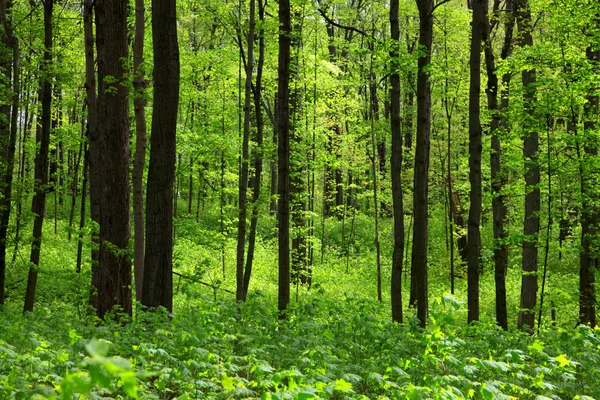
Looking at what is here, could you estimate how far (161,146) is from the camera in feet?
25.0

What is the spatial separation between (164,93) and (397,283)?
6.07m

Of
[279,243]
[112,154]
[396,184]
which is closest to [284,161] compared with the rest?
[279,243]

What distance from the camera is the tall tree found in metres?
8.68

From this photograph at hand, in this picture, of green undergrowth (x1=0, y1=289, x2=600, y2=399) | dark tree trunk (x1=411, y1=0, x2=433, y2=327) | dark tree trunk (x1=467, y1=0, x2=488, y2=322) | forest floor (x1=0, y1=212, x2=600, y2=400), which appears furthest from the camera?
dark tree trunk (x1=467, y1=0, x2=488, y2=322)

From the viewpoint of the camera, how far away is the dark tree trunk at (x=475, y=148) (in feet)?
31.8

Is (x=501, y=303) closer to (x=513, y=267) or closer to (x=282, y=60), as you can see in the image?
(x=282, y=60)

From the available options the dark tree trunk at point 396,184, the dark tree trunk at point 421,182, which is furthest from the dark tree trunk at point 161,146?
the dark tree trunk at point 421,182

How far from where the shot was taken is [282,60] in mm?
9859

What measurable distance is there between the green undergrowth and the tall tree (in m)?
0.88

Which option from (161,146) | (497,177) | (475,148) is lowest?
(497,177)

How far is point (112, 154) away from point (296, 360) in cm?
536

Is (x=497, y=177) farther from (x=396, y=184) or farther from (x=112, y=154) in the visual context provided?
(x=112, y=154)

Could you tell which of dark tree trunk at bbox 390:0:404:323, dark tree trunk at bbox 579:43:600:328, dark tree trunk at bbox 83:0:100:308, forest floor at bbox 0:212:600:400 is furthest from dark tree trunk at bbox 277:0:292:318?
dark tree trunk at bbox 579:43:600:328

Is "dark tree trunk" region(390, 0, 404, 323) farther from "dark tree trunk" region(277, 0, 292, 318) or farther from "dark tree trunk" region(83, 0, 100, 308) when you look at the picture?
"dark tree trunk" region(83, 0, 100, 308)
